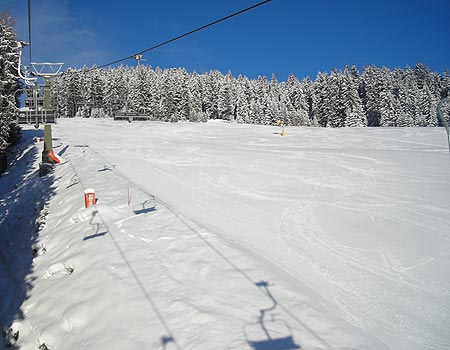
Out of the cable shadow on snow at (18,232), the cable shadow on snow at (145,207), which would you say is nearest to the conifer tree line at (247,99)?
the cable shadow on snow at (18,232)

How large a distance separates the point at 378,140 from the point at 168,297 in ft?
89.1

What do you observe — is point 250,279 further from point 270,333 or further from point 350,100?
point 350,100

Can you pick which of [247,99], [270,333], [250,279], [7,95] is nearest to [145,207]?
[250,279]

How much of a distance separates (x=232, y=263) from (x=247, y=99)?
9420 cm

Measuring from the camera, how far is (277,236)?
7598mm

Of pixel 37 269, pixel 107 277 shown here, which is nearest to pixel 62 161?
pixel 37 269

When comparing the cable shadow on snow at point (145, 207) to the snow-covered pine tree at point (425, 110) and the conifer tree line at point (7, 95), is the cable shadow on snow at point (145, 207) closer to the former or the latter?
the conifer tree line at point (7, 95)

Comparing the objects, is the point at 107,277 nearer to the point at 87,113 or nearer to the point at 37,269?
the point at 37,269

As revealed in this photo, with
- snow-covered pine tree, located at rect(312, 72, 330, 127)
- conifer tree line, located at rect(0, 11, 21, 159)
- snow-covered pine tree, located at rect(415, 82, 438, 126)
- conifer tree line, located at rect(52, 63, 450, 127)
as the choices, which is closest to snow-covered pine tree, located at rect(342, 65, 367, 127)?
conifer tree line, located at rect(52, 63, 450, 127)

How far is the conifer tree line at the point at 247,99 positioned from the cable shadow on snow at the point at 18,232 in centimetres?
5213

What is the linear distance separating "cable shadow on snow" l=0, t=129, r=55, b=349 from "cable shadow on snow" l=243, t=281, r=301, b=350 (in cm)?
477

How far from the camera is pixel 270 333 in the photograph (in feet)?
13.1

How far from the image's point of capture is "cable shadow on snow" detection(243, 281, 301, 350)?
12.4 feet

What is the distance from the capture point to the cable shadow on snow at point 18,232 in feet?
22.7
